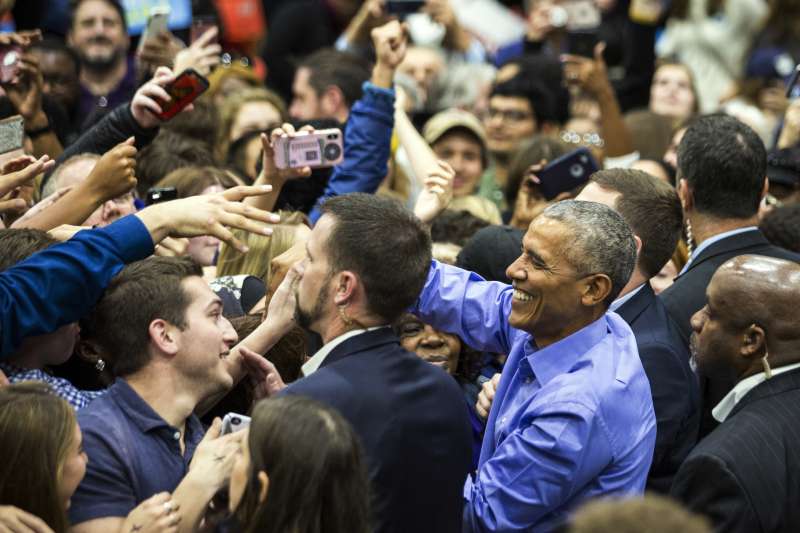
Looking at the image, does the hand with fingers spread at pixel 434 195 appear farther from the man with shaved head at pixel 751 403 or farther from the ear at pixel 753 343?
the ear at pixel 753 343

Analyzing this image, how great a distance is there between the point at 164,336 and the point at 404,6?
656 cm

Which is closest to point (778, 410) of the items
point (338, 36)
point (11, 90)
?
point (11, 90)

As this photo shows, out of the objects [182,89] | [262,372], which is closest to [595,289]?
[262,372]

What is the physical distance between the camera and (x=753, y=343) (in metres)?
3.91

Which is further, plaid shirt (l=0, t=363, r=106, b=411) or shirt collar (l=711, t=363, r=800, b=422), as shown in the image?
shirt collar (l=711, t=363, r=800, b=422)

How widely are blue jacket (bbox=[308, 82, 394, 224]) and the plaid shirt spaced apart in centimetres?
205

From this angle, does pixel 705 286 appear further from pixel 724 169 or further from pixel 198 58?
pixel 198 58

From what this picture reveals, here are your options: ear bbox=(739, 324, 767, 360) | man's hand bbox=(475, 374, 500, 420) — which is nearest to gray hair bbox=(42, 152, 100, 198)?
man's hand bbox=(475, 374, 500, 420)

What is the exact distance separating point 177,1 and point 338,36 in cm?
191

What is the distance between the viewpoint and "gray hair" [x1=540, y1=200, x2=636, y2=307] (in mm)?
3725

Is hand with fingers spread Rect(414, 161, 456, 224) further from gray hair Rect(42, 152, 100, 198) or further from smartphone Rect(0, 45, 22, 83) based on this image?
smartphone Rect(0, 45, 22, 83)

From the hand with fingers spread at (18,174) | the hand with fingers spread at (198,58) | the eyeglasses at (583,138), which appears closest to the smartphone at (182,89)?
the hand with fingers spread at (18,174)

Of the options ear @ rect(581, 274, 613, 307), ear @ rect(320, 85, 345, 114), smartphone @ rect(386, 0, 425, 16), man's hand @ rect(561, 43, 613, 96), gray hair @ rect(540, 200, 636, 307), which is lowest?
smartphone @ rect(386, 0, 425, 16)

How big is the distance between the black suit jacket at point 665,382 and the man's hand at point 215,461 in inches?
59.4
